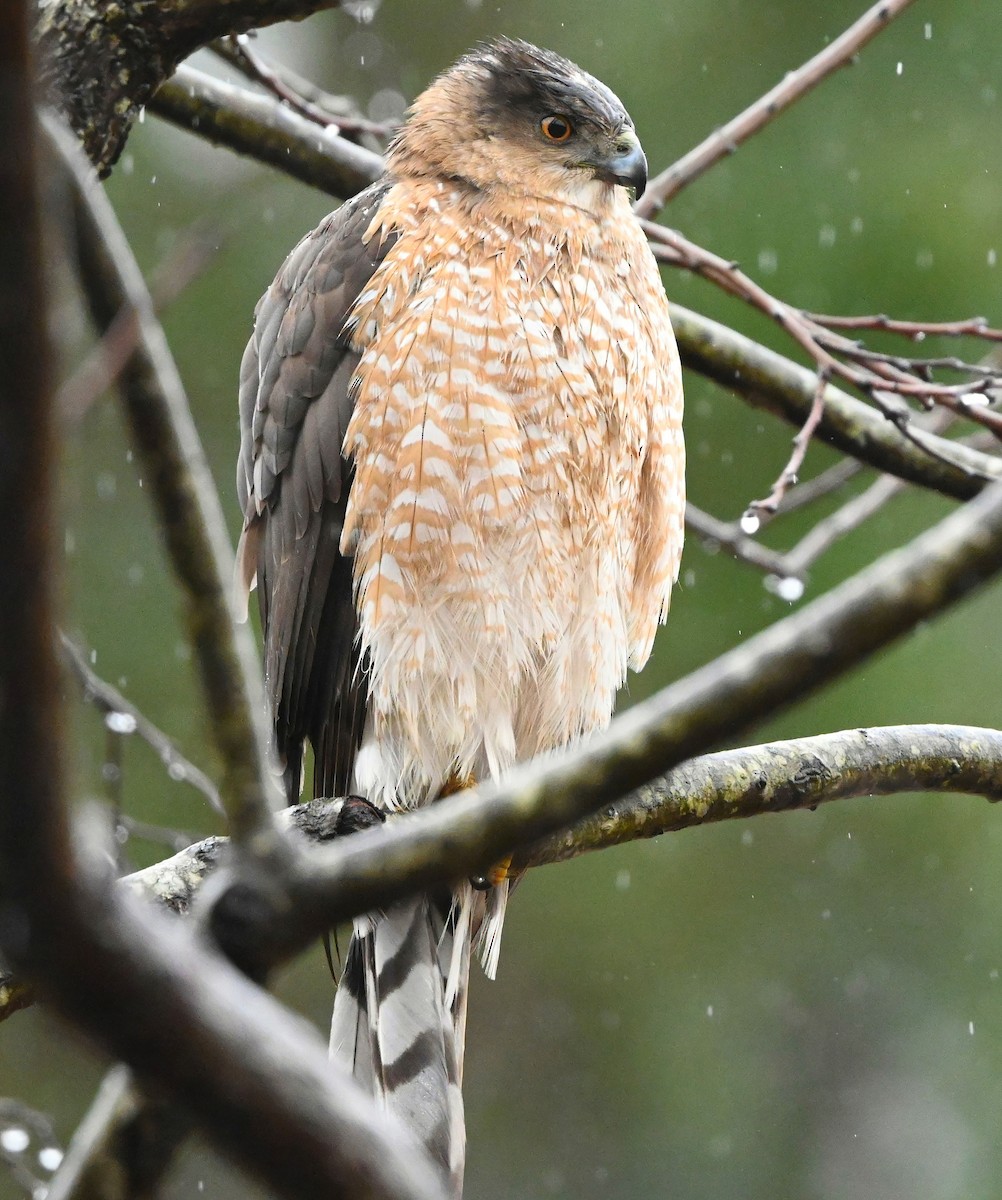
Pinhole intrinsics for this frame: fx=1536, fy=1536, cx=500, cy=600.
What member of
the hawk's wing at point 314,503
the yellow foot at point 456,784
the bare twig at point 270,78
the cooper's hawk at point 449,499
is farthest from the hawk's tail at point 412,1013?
the bare twig at point 270,78

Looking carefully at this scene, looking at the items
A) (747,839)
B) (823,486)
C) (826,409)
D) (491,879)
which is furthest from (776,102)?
(747,839)

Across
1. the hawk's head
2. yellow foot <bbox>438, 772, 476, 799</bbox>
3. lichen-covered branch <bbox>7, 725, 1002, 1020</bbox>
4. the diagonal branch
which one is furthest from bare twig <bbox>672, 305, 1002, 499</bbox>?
the diagonal branch

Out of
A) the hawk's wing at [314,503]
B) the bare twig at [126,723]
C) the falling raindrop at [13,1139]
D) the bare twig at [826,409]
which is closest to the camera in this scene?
the bare twig at [126,723]

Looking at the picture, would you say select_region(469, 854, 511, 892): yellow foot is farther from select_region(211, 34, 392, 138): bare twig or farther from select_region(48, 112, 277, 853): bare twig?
select_region(48, 112, 277, 853): bare twig

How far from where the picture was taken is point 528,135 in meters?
3.43

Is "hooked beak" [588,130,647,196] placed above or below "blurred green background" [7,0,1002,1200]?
above

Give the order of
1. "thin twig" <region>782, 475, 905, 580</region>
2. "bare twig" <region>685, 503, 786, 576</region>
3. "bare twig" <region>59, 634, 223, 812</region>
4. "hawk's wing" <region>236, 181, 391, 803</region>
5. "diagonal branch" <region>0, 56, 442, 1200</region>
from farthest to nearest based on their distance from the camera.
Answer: "bare twig" <region>685, 503, 786, 576</region> → "thin twig" <region>782, 475, 905, 580</region> → "hawk's wing" <region>236, 181, 391, 803</region> → "bare twig" <region>59, 634, 223, 812</region> → "diagonal branch" <region>0, 56, 442, 1200</region>

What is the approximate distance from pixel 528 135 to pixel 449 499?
105cm

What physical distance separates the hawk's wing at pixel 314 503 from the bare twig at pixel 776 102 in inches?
24.7

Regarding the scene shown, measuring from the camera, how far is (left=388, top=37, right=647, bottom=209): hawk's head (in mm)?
3309

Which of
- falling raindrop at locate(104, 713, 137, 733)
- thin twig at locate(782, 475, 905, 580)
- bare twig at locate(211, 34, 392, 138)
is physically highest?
bare twig at locate(211, 34, 392, 138)

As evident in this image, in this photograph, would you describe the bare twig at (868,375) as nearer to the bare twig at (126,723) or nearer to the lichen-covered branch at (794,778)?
the lichen-covered branch at (794,778)

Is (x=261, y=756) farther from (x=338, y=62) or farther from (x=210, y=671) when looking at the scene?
(x=338, y=62)

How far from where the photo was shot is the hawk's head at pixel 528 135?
331cm
